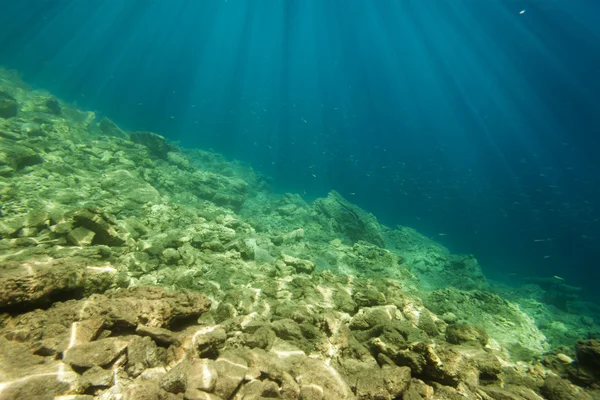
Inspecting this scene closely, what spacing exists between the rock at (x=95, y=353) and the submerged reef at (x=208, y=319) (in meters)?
0.02

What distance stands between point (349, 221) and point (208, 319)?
1199cm

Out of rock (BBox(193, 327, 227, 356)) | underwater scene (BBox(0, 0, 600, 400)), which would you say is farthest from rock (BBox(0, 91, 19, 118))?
rock (BBox(193, 327, 227, 356))

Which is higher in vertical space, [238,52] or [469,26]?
[238,52]

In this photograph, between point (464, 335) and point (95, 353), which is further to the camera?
point (464, 335)

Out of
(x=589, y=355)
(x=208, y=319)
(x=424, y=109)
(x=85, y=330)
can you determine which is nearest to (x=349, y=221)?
(x=589, y=355)

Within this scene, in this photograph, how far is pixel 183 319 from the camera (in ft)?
11.4

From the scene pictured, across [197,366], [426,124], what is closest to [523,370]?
[197,366]

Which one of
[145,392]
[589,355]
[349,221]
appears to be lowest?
[145,392]

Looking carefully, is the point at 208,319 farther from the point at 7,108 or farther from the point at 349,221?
the point at 7,108

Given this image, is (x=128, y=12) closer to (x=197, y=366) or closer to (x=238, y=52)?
(x=238, y=52)

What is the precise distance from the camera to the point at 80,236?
5.22 meters

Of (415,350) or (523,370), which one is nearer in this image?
(415,350)

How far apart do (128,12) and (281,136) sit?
76.7 metres

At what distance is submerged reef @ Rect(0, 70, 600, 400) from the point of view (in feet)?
8.31
